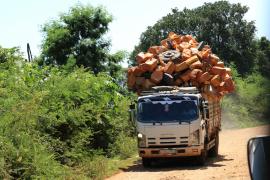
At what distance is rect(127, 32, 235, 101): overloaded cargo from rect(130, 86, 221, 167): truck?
0.72 metres

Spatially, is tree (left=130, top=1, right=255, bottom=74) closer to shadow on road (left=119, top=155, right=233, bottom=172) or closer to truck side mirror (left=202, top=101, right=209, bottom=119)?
shadow on road (left=119, top=155, right=233, bottom=172)

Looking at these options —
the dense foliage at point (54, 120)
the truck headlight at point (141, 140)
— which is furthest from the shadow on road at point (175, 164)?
the dense foliage at point (54, 120)

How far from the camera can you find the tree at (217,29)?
182ft

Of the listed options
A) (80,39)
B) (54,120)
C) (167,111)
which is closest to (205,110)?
(167,111)

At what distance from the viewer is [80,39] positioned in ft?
88.0

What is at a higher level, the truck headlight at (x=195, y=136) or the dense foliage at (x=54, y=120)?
the dense foliage at (x=54, y=120)

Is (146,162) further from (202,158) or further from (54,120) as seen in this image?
(54,120)

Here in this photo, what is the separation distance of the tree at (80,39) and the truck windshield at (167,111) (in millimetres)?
11016

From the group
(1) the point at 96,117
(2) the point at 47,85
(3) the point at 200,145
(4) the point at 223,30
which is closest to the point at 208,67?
(3) the point at 200,145

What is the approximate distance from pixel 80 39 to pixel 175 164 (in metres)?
11.7

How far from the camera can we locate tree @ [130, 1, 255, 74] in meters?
55.5

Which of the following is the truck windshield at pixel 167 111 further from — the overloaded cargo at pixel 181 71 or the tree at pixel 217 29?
the tree at pixel 217 29

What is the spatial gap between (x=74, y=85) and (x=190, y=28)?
43817 millimetres

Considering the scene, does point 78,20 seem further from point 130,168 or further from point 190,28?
point 190,28
